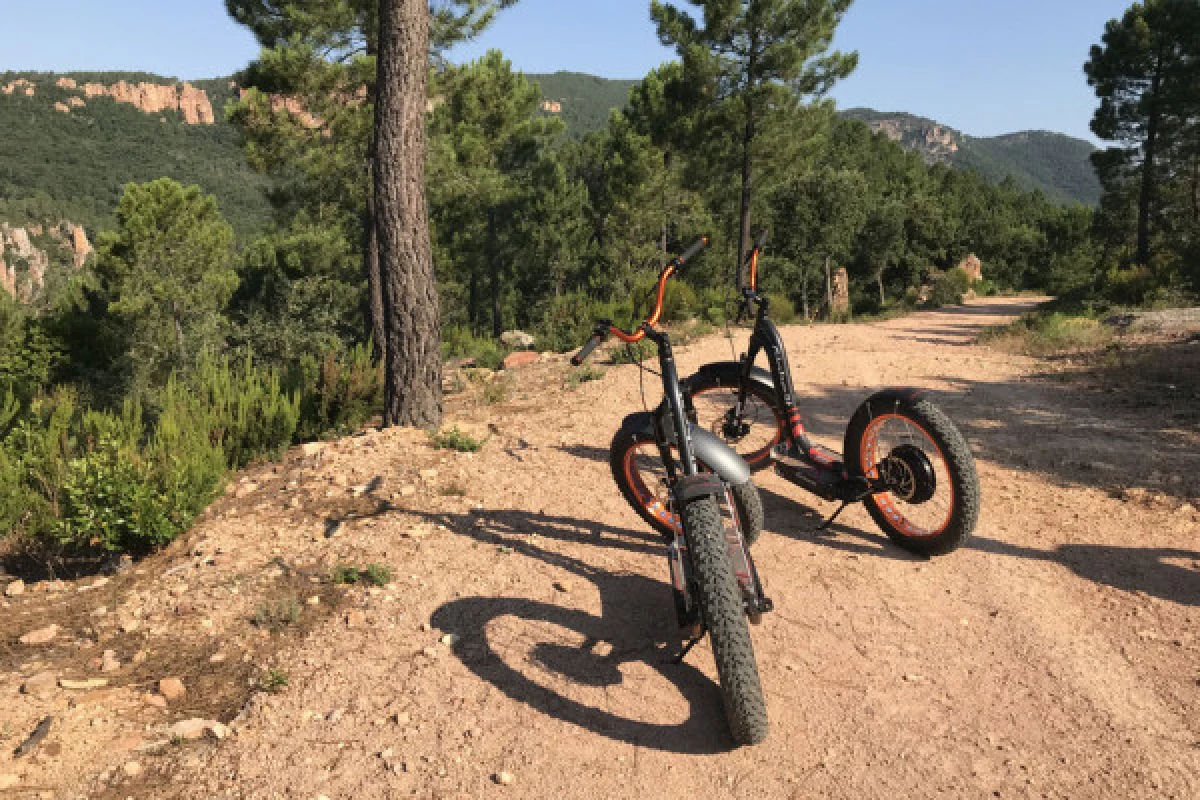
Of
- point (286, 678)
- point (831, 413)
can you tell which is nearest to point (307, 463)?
point (286, 678)

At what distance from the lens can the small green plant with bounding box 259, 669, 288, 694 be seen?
275 cm

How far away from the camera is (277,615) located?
328cm

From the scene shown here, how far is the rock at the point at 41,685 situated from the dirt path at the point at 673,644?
6.1 inches

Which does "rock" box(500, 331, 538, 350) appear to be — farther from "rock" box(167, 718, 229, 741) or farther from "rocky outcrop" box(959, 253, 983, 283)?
"rocky outcrop" box(959, 253, 983, 283)

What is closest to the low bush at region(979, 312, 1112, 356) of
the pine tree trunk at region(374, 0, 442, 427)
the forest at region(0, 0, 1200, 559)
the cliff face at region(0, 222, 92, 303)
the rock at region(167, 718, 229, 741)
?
the forest at region(0, 0, 1200, 559)

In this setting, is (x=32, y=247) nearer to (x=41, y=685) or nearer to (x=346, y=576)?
(x=346, y=576)

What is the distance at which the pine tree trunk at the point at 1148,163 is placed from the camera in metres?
24.1

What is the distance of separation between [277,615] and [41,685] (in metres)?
0.88

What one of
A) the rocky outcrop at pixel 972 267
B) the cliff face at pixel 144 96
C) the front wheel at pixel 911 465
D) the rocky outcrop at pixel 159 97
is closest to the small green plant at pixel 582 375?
the front wheel at pixel 911 465

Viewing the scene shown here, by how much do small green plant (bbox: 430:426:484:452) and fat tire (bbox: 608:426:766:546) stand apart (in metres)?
1.91

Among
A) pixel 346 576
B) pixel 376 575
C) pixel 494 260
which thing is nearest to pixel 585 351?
pixel 376 575

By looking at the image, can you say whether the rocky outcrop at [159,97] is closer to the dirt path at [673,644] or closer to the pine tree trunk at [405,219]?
the pine tree trunk at [405,219]

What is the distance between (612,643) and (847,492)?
162 centimetres

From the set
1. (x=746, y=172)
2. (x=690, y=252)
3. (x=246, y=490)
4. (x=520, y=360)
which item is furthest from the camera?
(x=746, y=172)
